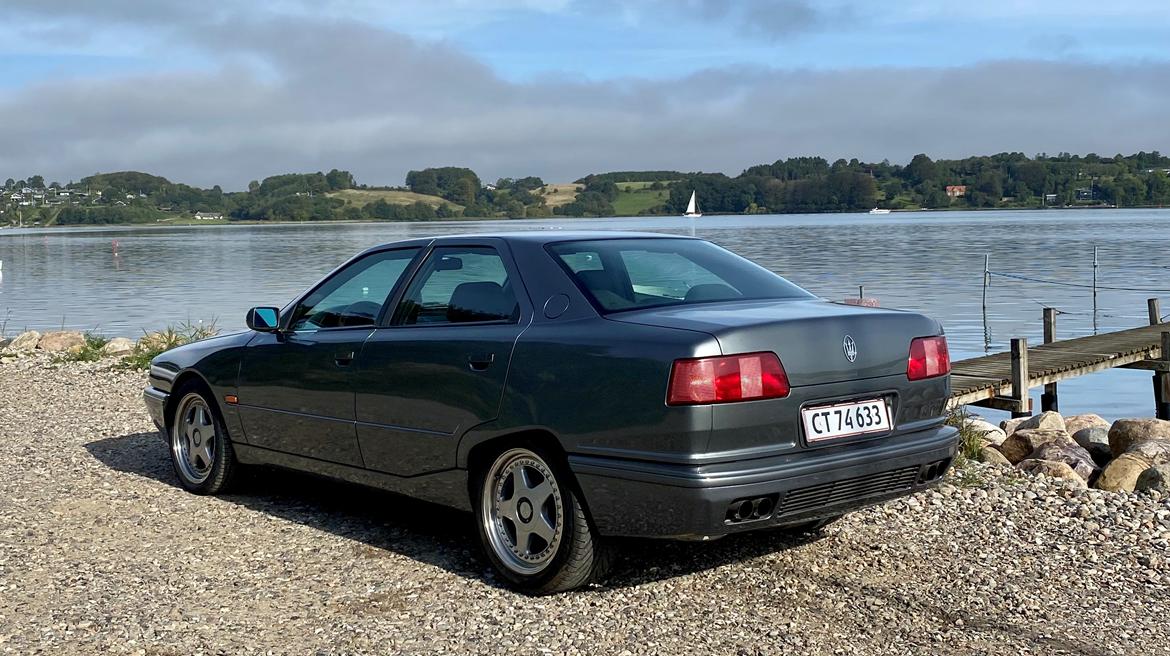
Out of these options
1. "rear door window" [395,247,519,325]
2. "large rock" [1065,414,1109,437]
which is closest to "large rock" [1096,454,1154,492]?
"rear door window" [395,247,519,325]

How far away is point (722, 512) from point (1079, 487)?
12.3 feet

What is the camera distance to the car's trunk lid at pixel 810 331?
4832 mm

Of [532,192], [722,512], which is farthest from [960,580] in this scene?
[532,192]

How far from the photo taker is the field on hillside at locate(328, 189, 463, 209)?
148 metres

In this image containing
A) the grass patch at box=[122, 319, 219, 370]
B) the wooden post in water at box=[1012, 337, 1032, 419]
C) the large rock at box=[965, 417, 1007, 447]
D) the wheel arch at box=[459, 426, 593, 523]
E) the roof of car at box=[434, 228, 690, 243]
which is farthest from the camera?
the wooden post in water at box=[1012, 337, 1032, 419]

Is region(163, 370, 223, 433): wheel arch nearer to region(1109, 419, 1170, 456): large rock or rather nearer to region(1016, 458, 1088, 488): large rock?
region(1016, 458, 1088, 488): large rock

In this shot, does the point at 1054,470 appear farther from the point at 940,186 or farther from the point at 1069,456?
the point at 940,186

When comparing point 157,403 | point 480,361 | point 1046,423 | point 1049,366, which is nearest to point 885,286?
point 1049,366

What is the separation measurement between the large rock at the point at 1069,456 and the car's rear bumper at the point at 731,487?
462 cm

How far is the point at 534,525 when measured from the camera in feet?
17.5

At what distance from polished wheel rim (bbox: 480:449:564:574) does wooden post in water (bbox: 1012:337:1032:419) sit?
434 inches

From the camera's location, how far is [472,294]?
5.79 metres

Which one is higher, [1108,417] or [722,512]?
[722,512]

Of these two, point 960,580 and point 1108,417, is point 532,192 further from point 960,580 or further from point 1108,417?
point 960,580
